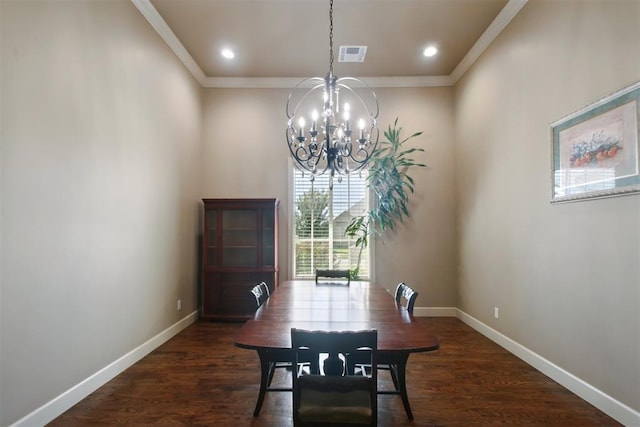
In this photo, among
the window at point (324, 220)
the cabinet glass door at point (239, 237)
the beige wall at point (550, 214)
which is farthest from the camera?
the window at point (324, 220)

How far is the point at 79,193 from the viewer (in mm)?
2455

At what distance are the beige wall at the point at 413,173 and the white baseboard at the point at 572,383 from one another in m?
1.23

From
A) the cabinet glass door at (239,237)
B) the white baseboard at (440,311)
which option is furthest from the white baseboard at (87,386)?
the white baseboard at (440,311)

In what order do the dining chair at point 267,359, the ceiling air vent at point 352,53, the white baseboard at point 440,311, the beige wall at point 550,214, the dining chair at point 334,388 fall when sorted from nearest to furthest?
the dining chair at point 334,388 → the dining chair at point 267,359 → the beige wall at point 550,214 → the ceiling air vent at point 352,53 → the white baseboard at point 440,311

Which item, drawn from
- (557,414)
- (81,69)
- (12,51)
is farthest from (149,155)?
(557,414)

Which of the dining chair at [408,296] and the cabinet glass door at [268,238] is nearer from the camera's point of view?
the dining chair at [408,296]

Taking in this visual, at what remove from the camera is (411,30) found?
3.71m

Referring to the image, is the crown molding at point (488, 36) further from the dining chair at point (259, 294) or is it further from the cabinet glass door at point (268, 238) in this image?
the dining chair at point (259, 294)

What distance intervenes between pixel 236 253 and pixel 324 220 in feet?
4.62

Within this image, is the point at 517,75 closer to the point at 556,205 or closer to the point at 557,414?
the point at 556,205

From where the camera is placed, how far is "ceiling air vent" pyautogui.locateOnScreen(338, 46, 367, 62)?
13.2 feet

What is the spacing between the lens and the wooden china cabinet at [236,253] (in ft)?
14.8

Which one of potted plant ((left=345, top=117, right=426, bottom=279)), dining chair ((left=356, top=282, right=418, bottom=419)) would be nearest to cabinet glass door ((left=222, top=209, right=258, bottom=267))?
potted plant ((left=345, top=117, right=426, bottom=279))

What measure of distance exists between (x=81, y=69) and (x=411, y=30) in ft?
10.9
